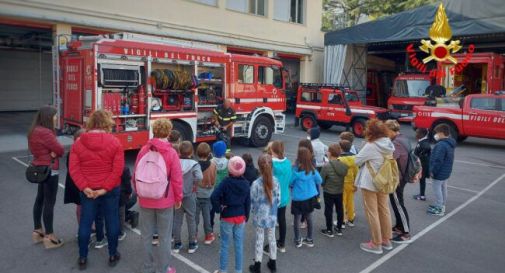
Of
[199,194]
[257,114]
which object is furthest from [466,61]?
[199,194]

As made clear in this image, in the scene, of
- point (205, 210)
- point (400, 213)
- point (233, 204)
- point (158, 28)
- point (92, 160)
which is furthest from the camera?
point (158, 28)

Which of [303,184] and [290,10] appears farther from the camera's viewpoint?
[290,10]

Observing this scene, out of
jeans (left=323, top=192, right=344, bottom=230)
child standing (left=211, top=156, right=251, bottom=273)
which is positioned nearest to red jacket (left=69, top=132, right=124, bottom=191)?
child standing (left=211, top=156, right=251, bottom=273)

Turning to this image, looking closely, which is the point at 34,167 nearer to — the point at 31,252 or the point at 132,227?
the point at 31,252

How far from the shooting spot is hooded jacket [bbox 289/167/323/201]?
16.7 feet

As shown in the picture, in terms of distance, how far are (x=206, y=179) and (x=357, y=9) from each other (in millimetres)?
31941

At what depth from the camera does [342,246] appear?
217 inches

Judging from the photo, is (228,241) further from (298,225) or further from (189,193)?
(298,225)

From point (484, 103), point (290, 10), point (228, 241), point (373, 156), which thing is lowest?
point (228, 241)

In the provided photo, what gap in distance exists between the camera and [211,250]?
17.1 feet

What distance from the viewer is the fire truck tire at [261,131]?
1288 centimetres

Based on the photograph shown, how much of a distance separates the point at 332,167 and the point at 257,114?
24.5 feet

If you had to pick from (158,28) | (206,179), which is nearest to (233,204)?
(206,179)

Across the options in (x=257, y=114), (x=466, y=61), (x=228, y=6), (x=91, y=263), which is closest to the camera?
(x=91, y=263)
